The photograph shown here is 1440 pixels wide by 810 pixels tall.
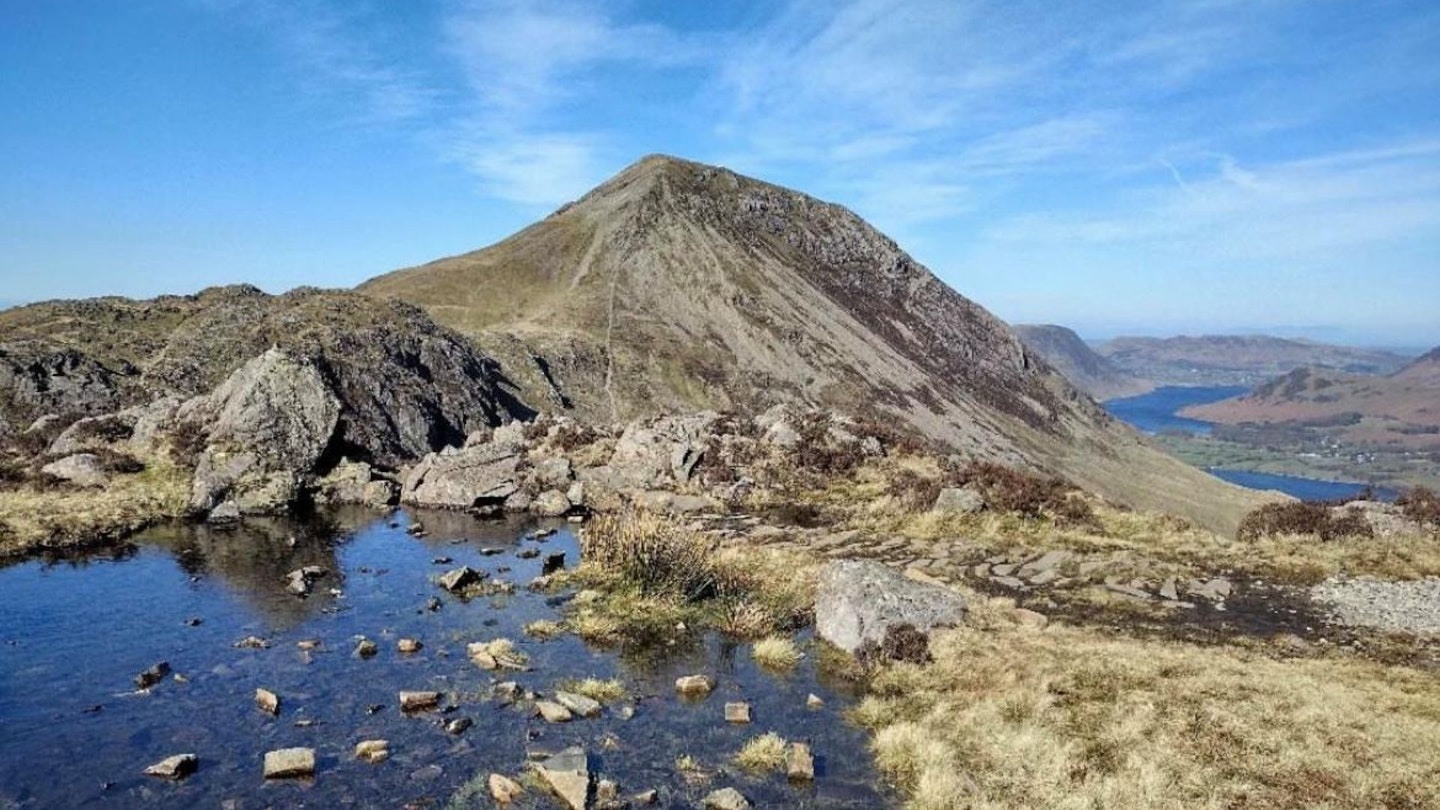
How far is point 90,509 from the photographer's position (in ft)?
109

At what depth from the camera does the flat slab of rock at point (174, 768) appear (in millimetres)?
15250

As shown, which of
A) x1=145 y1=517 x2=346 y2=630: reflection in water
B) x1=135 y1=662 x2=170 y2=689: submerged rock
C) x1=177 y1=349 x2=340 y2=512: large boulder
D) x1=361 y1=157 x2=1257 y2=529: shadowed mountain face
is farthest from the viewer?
x1=361 y1=157 x2=1257 y2=529: shadowed mountain face

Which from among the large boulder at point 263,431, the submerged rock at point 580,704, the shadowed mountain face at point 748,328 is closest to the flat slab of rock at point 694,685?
the submerged rock at point 580,704

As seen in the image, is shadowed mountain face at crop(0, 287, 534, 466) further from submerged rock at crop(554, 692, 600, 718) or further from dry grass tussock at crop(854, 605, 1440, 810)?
dry grass tussock at crop(854, 605, 1440, 810)

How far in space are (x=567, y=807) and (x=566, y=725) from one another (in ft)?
10.8

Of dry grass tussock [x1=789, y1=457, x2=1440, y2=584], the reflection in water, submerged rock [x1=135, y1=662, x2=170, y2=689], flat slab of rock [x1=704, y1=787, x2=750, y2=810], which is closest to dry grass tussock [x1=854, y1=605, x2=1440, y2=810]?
flat slab of rock [x1=704, y1=787, x2=750, y2=810]

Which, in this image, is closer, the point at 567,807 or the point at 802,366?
the point at 567,807

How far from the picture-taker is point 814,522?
120 feet

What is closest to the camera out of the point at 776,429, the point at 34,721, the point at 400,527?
the point at 34,721

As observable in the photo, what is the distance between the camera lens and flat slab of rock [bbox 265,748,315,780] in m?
15.4

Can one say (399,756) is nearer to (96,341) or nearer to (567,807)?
(567,807)

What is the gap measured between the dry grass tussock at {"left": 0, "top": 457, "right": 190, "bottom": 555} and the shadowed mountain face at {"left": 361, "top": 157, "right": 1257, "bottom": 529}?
53.6m

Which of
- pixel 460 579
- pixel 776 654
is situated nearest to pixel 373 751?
pixel 776 654

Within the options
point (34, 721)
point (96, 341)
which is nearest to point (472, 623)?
point (34, 721)
